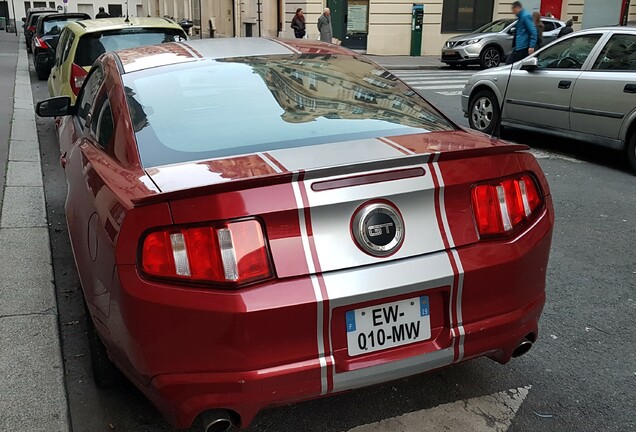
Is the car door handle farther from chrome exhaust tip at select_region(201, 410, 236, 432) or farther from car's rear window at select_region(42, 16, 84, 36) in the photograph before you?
car's rear window at select_region(42, 16, 84, 36)

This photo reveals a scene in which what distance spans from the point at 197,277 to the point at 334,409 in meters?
1.16

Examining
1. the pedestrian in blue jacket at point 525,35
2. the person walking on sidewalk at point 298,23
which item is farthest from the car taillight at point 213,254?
the person walking on sidewalk at point 298,23

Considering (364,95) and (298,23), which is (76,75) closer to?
(364,95)

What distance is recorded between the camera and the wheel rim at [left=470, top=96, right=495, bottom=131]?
962cm

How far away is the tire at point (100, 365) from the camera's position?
10.4 ft

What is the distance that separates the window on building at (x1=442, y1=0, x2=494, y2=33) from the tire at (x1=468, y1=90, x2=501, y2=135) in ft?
55.5

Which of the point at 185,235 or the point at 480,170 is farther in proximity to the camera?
the point at 480,170

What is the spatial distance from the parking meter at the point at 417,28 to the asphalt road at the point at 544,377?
69.1ft

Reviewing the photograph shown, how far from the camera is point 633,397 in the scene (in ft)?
10.5

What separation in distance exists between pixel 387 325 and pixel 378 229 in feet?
1.21

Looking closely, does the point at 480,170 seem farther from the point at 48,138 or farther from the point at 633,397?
A: the point at 48,138

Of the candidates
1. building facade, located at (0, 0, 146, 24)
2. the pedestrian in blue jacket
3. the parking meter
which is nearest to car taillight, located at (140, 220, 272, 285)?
the pedestrian in blue jacket

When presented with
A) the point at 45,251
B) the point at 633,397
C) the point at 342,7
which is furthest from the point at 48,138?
the point at 342,7

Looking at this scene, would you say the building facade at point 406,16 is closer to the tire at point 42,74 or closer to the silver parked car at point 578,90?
the tire at point 42,74
